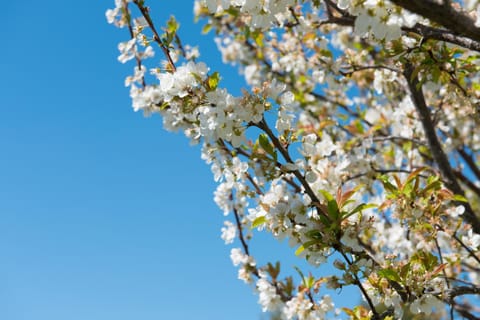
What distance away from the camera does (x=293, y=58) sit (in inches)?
155

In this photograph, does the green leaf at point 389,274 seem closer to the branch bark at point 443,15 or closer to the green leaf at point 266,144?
the green leaf at point 266,144

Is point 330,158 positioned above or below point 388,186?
above

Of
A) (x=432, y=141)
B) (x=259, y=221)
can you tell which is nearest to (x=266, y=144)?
(x=259, y=221)

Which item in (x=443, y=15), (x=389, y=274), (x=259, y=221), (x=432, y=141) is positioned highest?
(x=432, y=141)

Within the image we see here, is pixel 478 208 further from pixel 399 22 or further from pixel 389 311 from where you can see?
pixel 399 22

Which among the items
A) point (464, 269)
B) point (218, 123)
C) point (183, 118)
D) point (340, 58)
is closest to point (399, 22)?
point (218, 123)

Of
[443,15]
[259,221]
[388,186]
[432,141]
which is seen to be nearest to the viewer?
[443,15]

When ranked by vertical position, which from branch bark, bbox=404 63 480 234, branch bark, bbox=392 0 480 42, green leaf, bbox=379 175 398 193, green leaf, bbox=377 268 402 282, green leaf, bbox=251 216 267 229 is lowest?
green leaf, bbox=377 268 402 282

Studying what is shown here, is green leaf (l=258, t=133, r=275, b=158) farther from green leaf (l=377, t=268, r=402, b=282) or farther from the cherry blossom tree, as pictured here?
green leaf (l=377, t=268, r=402, b=282)

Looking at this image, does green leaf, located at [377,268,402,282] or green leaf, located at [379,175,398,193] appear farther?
green leaf, located at [379,175,398,193]

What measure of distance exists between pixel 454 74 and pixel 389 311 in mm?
1358

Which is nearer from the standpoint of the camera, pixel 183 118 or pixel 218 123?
pixel 218 123

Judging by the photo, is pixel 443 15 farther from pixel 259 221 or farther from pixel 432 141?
pixel 432 141

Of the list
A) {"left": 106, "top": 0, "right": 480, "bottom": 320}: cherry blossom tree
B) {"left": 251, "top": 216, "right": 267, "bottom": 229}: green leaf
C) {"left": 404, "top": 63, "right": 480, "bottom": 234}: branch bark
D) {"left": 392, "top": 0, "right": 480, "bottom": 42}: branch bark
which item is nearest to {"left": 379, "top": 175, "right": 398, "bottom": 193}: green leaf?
{"left": 106, "top": 0, "right": 480, "bottom": 320}: cherry blossom tree
